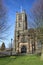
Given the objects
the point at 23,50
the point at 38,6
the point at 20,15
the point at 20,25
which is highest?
the point at 20,15

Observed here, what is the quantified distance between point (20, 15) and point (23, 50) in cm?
1550

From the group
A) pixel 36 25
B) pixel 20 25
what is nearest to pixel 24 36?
pixel 20 25

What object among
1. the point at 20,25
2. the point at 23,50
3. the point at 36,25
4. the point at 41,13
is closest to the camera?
the point at 41,13

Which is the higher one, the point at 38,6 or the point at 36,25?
the point at 38,6

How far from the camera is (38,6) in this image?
1392 cm

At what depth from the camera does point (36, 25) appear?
585 inches

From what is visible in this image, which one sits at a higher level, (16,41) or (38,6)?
(38,6)

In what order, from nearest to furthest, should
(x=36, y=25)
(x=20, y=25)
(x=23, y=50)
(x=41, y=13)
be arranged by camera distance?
(x=41, y=13)
(x=36, y=25)
(x=23, y=50)
(x=20, y=25)

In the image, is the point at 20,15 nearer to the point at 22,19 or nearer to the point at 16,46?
the point at 22,19

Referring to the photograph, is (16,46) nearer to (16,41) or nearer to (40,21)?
(16,41)

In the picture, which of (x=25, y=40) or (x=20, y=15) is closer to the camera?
(x=25, y=40)

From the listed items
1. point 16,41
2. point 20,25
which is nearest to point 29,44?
point 16,41

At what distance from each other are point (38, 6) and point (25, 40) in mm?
31266

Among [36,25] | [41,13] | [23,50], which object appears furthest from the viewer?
[23,50]
